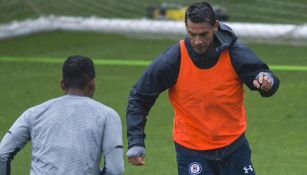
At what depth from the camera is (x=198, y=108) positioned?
7.03 metres

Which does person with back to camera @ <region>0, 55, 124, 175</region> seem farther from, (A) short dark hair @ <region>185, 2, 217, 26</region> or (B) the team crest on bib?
(B) the team crest on bib

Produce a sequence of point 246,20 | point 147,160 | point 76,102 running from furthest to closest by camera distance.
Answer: point 246,20
point 147,160
point 76,102

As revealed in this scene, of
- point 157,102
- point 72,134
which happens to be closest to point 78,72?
point 72,134

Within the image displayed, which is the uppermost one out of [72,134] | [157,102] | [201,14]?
[201,14]

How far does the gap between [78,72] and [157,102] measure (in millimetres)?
7849

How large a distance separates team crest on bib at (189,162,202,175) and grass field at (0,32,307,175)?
127 inches

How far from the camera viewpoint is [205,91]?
6988 millimetres

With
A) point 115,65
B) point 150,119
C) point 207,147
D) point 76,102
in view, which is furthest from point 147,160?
point 115,65

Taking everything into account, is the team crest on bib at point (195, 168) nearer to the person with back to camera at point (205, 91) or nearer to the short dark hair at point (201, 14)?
the person with back to camera at point (205, 91)

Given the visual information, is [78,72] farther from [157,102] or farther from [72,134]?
[157,102]

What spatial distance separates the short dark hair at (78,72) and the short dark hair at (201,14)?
1.01 m

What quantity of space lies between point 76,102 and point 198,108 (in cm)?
123

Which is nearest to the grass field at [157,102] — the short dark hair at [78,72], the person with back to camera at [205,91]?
the person with back to camera at [205,91]

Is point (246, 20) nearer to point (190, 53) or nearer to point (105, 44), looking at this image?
point (105, 44)
